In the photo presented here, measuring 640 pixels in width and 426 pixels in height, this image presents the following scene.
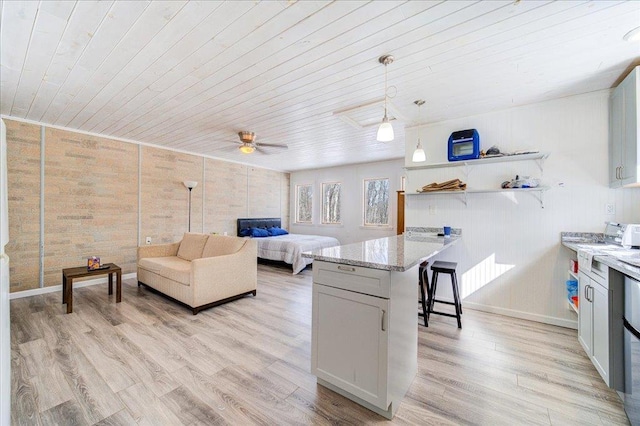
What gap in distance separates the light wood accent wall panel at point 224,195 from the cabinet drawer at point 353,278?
15.7 feet

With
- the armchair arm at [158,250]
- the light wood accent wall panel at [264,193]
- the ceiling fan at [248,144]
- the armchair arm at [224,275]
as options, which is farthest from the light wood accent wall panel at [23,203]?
the light wood accent wall panel at [264,193]

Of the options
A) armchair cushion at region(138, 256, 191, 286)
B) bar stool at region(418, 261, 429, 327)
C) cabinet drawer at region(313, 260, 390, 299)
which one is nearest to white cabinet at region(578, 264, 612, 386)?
bar stool at region(418, 261, 429, 327)

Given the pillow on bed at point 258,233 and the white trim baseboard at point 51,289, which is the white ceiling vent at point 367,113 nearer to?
the pillow on bed at point 258,233

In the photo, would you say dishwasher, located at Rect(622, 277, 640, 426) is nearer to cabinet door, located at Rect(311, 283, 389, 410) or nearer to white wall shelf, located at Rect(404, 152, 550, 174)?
cabinet door, located at Rect(311, 283, 389, 410)

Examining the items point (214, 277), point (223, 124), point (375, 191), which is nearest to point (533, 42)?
point (223, 124)

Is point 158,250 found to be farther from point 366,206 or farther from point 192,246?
point 366,206

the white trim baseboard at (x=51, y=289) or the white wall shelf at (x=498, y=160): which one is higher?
the white wall shelf at (x=498, y=160)

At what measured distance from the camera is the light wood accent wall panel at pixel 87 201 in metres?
3.90

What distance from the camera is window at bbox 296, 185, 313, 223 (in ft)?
25.8

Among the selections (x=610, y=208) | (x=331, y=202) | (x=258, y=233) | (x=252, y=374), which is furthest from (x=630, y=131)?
(x=258, y=233)

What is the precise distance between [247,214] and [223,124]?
10.8 feet

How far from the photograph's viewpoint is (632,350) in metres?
1.56

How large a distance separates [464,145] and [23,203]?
5.95 metres

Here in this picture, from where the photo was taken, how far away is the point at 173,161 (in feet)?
17.4
